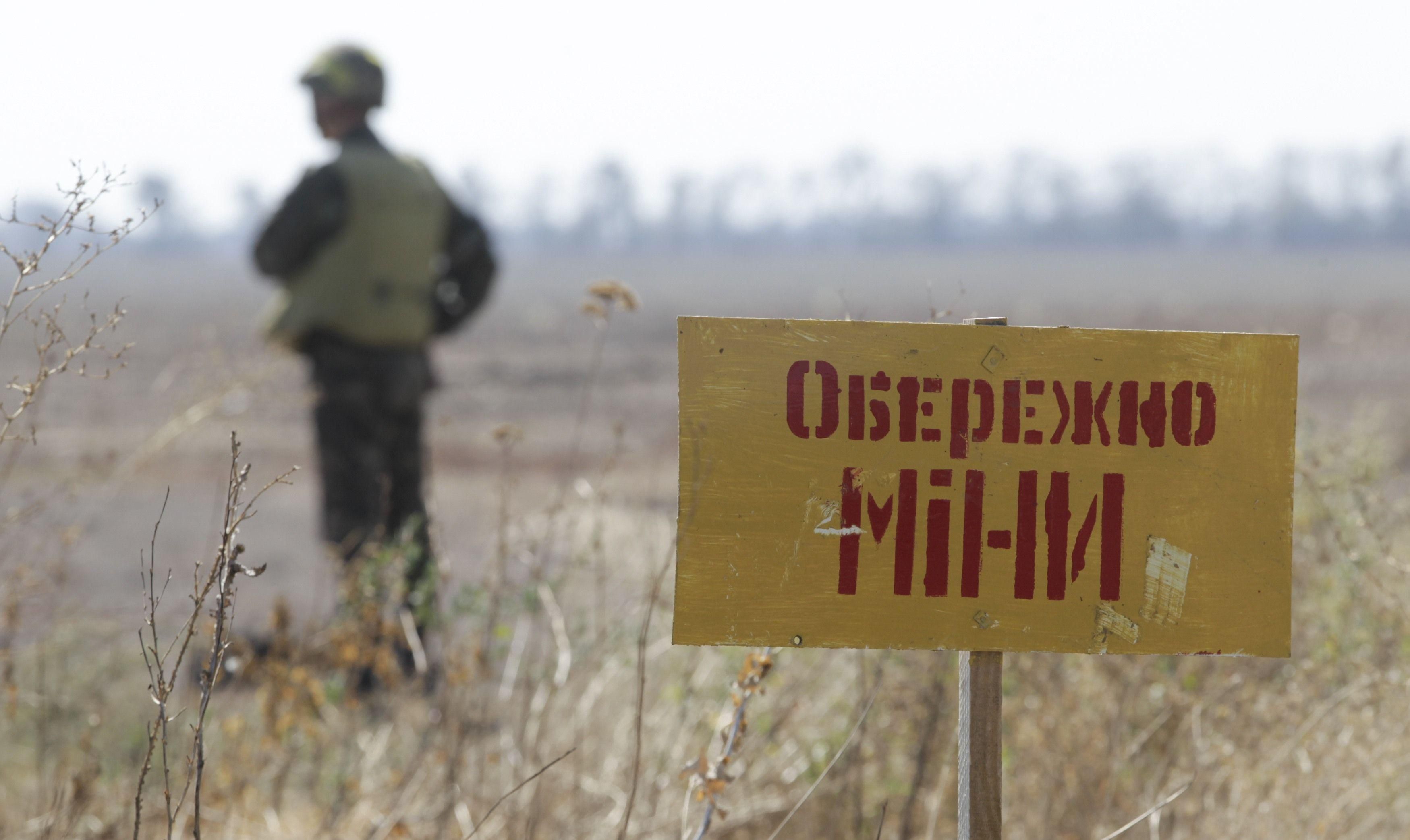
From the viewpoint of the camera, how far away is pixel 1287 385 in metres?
1.57

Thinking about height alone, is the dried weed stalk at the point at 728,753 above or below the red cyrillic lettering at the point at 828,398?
below

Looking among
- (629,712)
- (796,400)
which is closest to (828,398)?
(796,400)

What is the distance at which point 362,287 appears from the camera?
403 cm

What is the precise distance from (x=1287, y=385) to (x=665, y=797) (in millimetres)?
1558

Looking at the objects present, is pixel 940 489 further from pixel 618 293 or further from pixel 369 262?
pixel 369 262

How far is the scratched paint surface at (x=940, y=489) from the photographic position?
153 cm

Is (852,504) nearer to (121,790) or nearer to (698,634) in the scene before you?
(698,634)

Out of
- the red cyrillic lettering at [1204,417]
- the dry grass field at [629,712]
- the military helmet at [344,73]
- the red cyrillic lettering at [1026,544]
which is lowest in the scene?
the dry grass field at [629,712]

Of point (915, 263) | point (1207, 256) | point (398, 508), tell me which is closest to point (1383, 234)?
point (1207, 256)

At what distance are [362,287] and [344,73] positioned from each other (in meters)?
0.72

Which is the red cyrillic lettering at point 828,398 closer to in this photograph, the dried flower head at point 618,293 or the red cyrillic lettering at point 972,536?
the red cyrillic lettering at point 972,536

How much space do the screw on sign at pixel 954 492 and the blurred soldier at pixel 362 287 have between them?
2408 millimetres

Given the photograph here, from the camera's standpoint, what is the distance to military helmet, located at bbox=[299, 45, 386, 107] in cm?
382

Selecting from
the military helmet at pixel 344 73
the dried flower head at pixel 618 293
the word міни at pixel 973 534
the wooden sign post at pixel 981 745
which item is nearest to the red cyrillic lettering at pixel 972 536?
the word міни at pixel 973 534
